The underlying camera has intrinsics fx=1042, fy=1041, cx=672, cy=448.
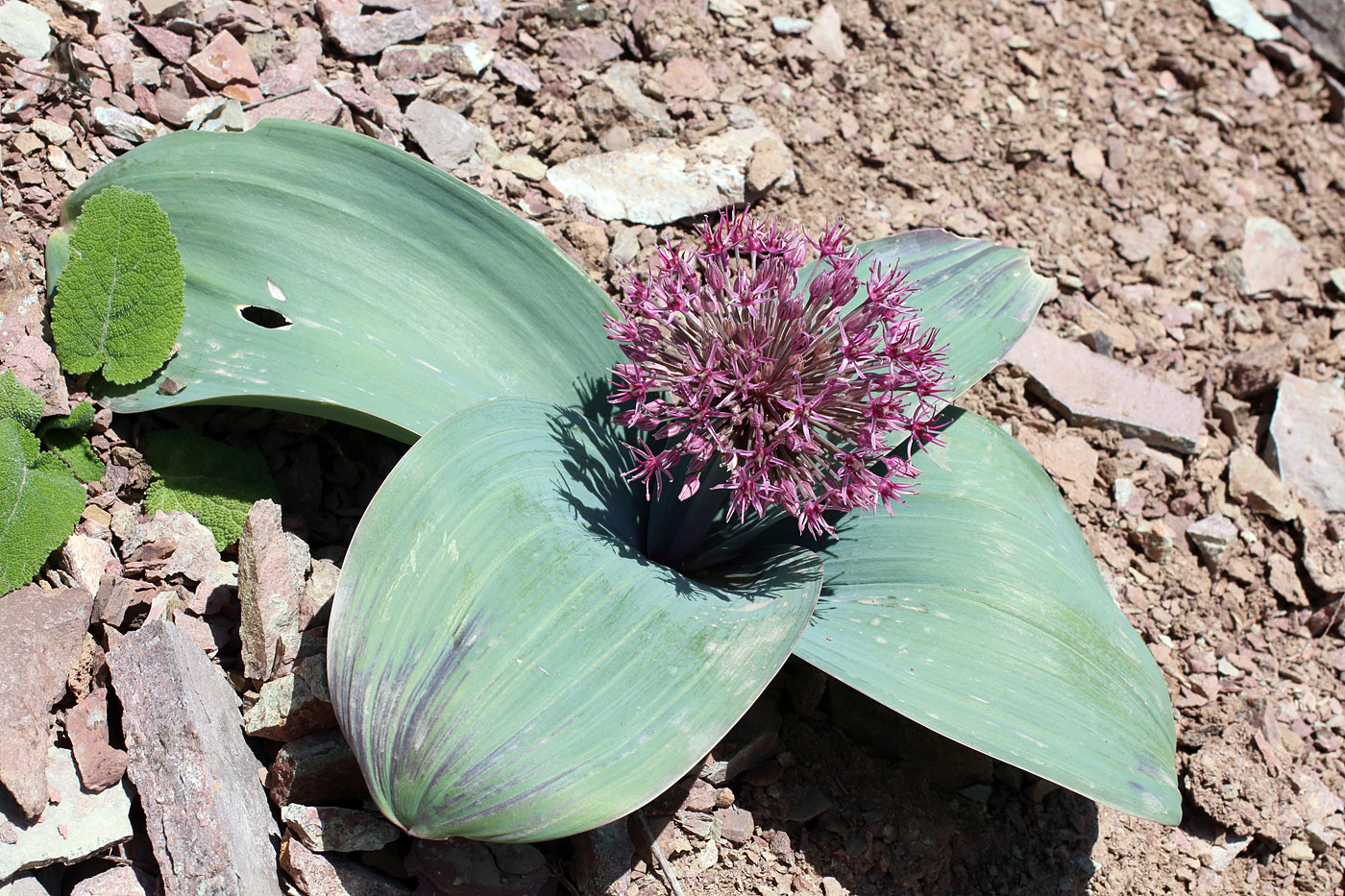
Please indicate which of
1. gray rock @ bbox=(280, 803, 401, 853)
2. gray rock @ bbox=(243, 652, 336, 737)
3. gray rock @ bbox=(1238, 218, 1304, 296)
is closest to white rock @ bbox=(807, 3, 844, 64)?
gray rock @ bbox=(1238, 218, 1304, 296)

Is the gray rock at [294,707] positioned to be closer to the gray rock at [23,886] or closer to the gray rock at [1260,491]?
the gray rock at [23,886]

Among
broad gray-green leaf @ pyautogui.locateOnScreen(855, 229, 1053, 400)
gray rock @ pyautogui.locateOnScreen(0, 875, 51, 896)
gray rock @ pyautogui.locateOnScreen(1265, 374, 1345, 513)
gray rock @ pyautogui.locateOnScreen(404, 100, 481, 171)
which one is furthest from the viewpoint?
gray rock @ pyautogui.locateOnScreen(1265, 374, 1345, 513)

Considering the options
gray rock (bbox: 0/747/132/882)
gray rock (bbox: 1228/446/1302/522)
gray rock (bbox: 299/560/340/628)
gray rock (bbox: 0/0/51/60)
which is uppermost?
gray rock (bbox: 1228/446/1302/522)

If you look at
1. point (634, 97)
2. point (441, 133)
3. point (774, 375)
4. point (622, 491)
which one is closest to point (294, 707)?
point (622, 491)

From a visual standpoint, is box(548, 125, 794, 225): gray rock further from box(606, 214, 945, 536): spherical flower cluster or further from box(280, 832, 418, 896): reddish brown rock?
box(280, 832, 418, 896): reddish brown rock

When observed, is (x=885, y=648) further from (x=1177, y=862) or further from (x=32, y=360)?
(x=32, y=360)

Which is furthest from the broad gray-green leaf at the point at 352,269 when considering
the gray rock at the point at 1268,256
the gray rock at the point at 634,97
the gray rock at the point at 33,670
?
the gray rock at the point at 1268,256

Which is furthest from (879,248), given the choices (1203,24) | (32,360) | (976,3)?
(1203,24)
